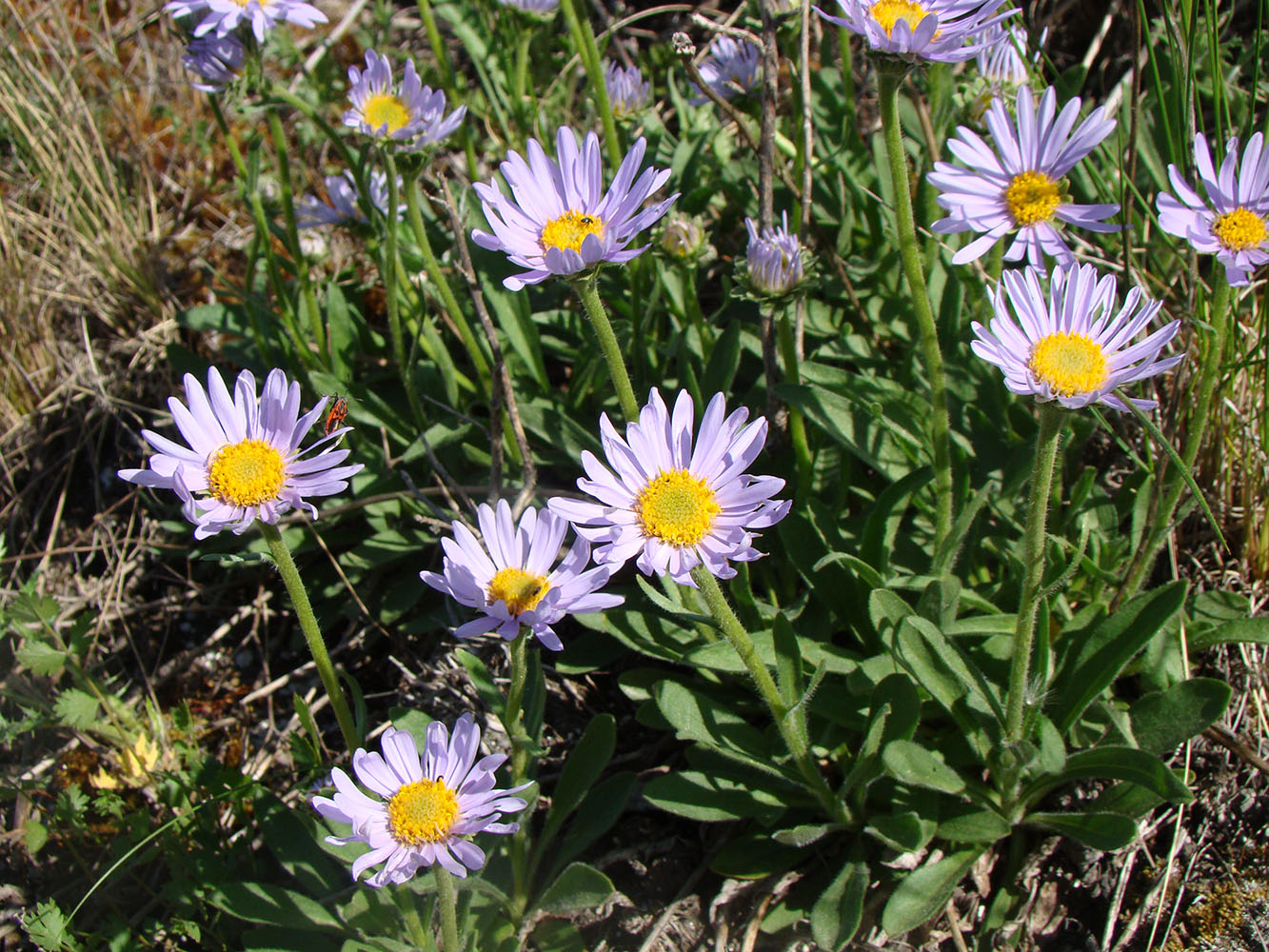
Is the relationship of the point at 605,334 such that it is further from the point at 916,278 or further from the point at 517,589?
the point at 916,278

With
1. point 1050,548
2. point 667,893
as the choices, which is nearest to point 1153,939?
point 1050,548

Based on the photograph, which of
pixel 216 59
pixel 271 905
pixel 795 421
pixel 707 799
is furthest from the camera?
pixel 216 59

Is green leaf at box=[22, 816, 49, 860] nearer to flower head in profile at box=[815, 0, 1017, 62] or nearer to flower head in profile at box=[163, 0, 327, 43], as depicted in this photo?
flower head in profile at box=[163, 0, 327, 43]

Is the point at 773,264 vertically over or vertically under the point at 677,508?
over

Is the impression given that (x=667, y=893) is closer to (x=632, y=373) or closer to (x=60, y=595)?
(x=632, y=373)

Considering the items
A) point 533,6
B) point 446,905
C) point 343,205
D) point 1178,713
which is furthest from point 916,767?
point 533,6

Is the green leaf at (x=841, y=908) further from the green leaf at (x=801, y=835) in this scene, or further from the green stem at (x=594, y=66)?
the green stem at (x=594, y=66)
